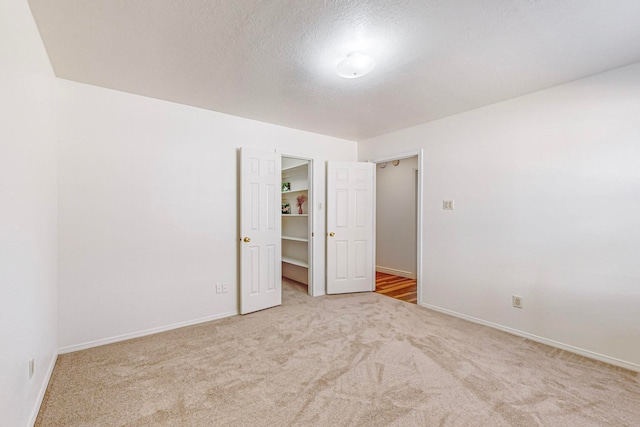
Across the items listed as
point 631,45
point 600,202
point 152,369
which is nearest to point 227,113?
point 152,369

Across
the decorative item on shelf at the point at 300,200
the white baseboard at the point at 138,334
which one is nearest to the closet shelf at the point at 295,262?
the decorative item on shelf at the point at 300,200

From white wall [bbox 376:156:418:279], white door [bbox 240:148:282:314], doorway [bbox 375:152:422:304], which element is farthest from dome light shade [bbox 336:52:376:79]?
white wall [bbox 376:156:418:279]

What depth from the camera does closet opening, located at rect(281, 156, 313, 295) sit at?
487cm

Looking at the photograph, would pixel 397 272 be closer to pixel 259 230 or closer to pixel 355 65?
pixel 259 230

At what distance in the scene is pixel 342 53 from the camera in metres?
2.14

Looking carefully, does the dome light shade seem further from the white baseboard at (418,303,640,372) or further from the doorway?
the doorway

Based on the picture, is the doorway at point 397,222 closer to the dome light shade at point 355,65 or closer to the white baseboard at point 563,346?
the white baseboard at point 563,346

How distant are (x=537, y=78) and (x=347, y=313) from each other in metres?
3.10

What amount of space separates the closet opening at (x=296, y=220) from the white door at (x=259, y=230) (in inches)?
35.7

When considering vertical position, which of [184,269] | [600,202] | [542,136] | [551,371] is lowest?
[551,371]

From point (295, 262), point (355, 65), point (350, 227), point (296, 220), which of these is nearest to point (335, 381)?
point (355, 65)

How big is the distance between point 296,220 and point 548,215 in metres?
3.62

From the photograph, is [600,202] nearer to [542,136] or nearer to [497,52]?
[542,136]

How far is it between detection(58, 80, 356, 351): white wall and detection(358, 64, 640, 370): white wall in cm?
267
